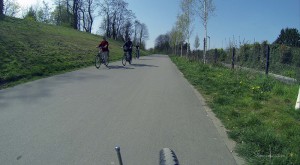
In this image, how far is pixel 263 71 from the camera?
1519cm

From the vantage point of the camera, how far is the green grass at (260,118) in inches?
194

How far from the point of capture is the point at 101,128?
20.4 ft

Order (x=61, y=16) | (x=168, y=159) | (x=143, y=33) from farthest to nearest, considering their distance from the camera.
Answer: (x=143, y=33), (x=61, y=16), (x=168, y=159)

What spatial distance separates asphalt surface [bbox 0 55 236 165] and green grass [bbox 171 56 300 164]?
37 cm

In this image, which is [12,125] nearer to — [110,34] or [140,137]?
[140,137]

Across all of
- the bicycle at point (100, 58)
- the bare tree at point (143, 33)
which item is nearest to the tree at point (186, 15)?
the bicycle at point (100, 58)

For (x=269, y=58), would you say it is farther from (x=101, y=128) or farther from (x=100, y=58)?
(x=101, y=128)

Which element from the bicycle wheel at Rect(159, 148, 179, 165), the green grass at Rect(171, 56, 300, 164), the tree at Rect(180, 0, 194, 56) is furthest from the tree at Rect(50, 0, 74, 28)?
the bicycle wheel at Rect(159, 148, 179, 165)

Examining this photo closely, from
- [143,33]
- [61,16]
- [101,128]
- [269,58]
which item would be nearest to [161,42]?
[143,33]

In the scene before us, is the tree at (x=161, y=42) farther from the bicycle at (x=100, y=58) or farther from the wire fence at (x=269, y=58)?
the wire fence at (x=269, y=58)

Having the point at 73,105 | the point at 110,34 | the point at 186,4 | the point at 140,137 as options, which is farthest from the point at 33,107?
the point at 110,34

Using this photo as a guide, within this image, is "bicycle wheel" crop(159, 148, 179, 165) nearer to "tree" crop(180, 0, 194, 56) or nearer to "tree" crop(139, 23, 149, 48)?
"tree" crop(180, 0, 194, 56)

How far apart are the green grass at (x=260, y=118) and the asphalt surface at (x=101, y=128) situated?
1.21ft

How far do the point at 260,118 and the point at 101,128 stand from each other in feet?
10.7
